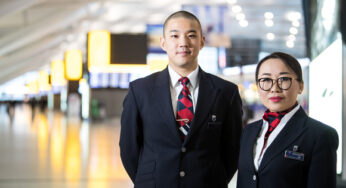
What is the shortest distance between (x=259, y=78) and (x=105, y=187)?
5.38 m

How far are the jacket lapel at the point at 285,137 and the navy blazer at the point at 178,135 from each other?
0.54 m

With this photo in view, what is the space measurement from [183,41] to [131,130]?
658 millimetres

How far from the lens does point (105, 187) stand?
7.11 meters

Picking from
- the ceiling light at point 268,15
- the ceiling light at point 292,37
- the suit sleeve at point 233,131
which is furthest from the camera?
the ceiling light at point 292,37

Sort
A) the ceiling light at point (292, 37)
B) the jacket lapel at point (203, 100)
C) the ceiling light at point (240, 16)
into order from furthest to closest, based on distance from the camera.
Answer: the ceiling light at point (292, 37) → the ceiling light at point (240, 16) → the jacket lapel at point (203, 100)

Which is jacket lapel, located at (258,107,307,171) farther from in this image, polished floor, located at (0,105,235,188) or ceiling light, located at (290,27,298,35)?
ceiling light, located at (290,27,298,35)

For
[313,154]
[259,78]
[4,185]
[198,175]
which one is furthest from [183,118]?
[4,185]

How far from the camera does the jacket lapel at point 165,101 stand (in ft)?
8.45

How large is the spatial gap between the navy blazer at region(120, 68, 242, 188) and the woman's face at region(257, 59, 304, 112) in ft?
1.81

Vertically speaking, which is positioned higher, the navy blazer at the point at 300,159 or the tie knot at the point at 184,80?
the tie knot at the point at 184,80

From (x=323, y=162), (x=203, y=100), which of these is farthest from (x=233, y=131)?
(x=323, y=162)

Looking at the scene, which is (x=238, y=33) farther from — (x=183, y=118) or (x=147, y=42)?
(x=183, y=118)

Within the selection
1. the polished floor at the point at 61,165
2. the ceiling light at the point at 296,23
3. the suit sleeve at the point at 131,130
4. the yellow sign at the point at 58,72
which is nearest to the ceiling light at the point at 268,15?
the ceiling light at the point at 296,23

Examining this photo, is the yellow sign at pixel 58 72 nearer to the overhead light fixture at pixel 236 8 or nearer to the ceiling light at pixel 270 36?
the overhead light fixture at pixel 236 8
